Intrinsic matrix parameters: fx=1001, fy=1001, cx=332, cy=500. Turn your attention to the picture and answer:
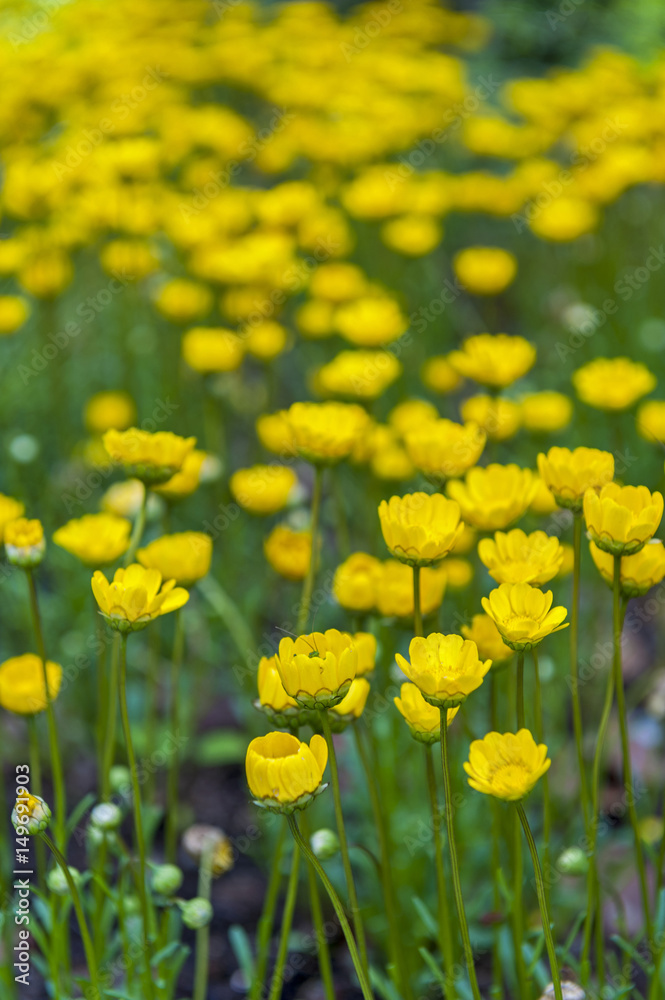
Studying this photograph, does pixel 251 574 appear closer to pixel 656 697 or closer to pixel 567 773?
pixel 567 773

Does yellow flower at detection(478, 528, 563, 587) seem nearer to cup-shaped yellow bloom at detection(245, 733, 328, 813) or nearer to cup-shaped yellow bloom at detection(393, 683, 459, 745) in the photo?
cup-shaped yellow bloom at detection(393, 683, 459, 745)

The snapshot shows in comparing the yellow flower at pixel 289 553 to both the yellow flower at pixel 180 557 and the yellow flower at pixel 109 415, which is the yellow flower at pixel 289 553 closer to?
the yellow flower at pixel 180 557

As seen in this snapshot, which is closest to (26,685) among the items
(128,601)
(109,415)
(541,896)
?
(128,601)

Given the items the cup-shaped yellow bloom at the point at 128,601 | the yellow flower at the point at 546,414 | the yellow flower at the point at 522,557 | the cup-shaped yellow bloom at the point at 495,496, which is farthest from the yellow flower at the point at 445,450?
the yellow flower at the point at 546,414

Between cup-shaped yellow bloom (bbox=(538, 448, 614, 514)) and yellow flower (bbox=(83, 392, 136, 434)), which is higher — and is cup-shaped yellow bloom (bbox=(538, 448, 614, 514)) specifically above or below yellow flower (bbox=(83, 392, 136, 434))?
above

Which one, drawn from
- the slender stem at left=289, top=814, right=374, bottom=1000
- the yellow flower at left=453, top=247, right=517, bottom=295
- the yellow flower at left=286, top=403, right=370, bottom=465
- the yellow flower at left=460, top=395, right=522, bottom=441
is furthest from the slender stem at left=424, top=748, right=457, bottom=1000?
the yellow flower at left=453, top=247, right=517, bottom=295

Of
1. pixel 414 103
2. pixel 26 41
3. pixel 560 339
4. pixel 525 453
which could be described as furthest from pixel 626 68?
pixel 26 41
